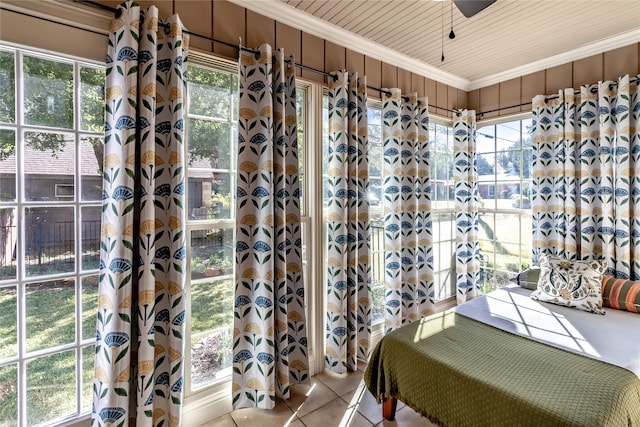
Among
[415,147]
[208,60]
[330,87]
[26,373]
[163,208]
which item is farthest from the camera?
[415,147]

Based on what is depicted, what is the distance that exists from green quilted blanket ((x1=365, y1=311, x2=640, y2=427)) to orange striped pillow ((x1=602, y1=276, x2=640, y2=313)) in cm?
108

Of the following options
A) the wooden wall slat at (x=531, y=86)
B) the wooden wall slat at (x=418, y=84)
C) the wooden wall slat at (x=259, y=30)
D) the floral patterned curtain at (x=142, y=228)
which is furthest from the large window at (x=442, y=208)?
the floral patterned curtain at (x=142, y=228)

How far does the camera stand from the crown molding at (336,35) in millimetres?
1999

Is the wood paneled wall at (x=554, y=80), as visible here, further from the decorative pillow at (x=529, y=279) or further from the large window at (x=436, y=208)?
the decorative pillow at (x=529, y=279)

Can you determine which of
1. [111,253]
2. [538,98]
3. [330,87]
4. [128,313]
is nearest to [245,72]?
[330,87]

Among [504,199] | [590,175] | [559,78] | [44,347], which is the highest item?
[559,78]

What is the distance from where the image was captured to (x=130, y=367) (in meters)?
1.52

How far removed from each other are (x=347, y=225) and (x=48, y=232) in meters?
1.80

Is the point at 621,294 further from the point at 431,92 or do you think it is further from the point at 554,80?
the point at 431,92

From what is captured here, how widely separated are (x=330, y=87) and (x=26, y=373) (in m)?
2.49

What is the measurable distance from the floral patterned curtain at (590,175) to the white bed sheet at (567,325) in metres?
0.66

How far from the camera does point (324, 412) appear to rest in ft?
6.40

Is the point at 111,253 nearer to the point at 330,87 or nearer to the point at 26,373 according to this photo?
the point at 26,373

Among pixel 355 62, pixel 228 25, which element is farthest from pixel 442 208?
pixel 228 25
